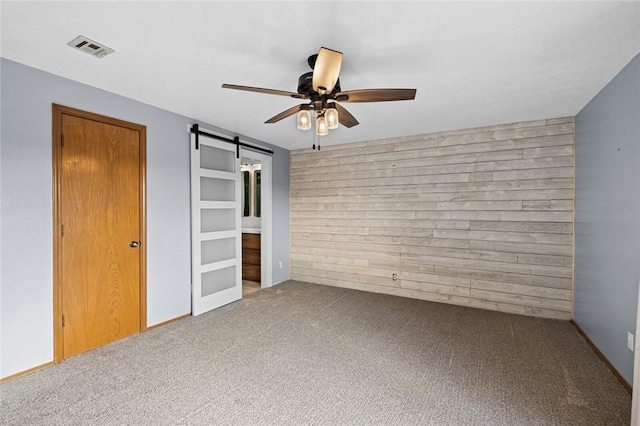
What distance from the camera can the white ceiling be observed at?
1.66 metres

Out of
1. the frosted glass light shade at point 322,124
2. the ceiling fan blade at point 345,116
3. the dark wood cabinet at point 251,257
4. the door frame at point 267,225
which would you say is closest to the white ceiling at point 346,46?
the ceiling fan blade at point 345,116

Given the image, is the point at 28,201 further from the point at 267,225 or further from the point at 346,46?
the point at 267,225

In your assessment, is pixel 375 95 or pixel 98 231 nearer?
pixel 375 95

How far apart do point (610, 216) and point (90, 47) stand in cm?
435

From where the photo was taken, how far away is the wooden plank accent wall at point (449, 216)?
3.53m

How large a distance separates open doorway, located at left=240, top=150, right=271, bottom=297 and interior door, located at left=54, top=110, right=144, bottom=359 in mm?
1757

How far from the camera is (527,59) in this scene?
218cm

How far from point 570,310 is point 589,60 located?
280 centimetres

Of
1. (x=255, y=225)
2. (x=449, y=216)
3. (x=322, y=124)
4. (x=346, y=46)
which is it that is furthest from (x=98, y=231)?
(x=449, y=216)

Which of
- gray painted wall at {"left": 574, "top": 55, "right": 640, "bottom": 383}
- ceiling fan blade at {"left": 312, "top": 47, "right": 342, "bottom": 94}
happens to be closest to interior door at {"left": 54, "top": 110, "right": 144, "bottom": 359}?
ceiling fan blade at {"left": 312, "top": 47, "right": 342, "bottom": 94}

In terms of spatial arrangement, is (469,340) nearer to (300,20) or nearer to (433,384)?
(433,384)

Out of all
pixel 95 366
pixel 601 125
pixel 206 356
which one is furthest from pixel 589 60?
pixel 95 366

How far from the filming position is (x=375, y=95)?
6.79ft

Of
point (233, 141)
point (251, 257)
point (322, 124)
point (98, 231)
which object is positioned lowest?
point (251, 257)
